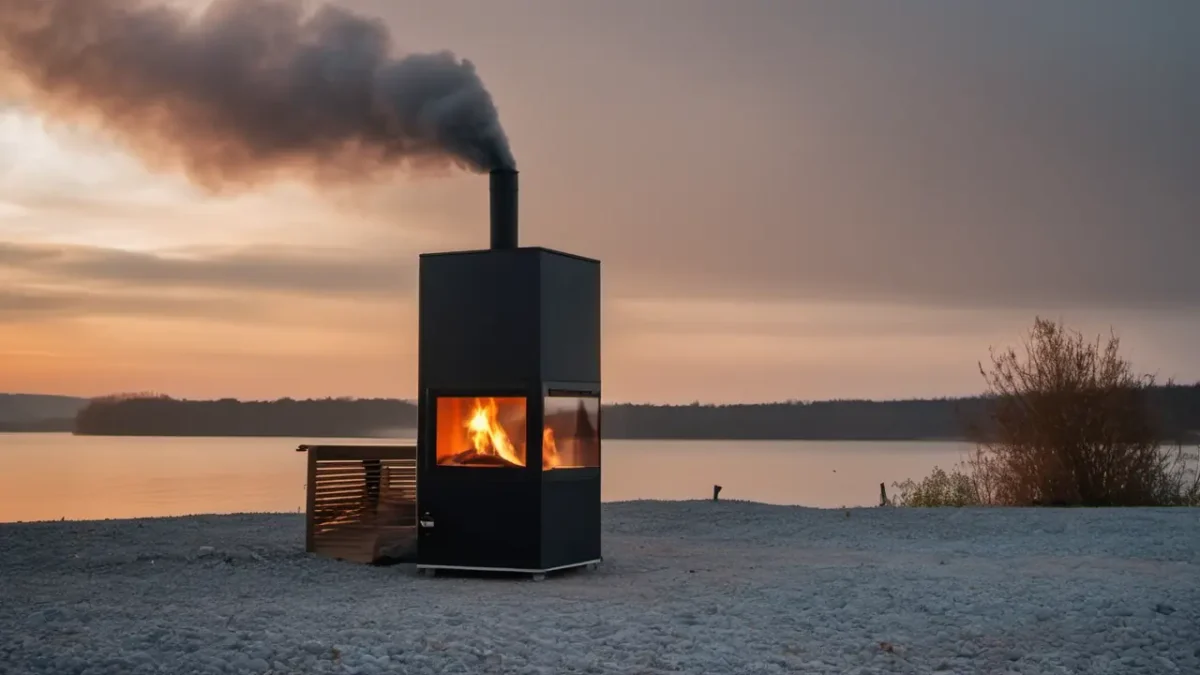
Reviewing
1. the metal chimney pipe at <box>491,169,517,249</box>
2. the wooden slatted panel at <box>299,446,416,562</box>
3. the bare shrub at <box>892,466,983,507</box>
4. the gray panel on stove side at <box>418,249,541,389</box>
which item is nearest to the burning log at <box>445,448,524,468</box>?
the gray panel on stove side at <box>418,249,541,389</box>

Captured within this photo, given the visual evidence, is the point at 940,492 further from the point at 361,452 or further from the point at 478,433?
the point at 478,433

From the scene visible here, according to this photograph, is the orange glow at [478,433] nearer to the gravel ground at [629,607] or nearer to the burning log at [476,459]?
the burning log at [476,459]

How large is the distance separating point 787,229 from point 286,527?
5584 mm

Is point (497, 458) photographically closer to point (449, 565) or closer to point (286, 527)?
point (449, 565)

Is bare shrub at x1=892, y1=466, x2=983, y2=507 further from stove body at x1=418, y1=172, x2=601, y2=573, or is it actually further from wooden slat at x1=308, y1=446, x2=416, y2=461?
stove body at x1=418, y1=172, x2=601, y2=573

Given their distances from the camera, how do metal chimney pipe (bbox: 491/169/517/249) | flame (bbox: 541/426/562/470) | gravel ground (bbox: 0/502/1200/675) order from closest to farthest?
gravel ground (bbox: 0/502/1200/675)
flame (bbox: 541/426/562/470)
metal chimney pipe (bbox: 491/169/517/249)

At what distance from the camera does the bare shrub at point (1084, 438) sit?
13.3m

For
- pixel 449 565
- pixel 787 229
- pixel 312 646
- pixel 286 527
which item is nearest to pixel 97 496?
pixel 286 527

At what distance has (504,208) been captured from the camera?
311 inches

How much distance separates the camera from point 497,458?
7539mm

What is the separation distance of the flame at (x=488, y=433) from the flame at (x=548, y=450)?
0.16m

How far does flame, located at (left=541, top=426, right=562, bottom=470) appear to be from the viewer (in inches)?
291

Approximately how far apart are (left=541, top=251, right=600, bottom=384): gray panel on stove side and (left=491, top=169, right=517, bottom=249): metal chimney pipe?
1.23 feet

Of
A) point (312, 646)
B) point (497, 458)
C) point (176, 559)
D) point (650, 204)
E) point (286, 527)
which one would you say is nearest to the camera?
point (312, 646)
